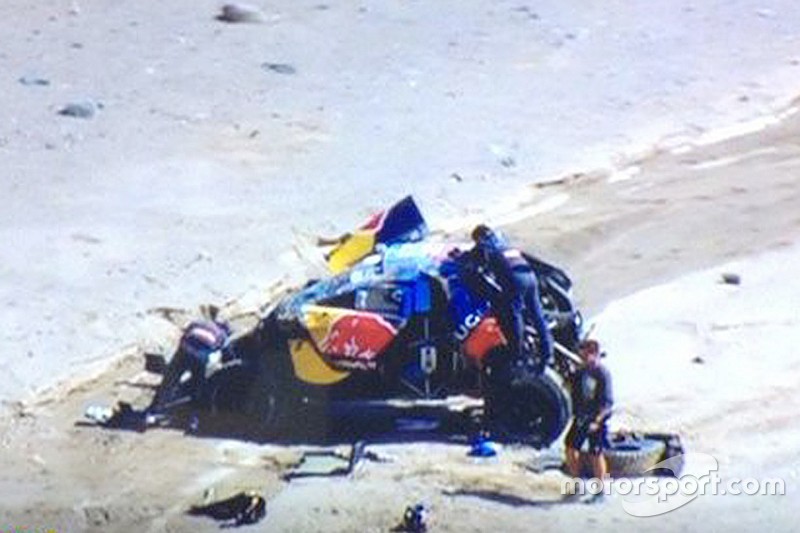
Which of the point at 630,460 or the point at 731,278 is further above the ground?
the point at 630,460

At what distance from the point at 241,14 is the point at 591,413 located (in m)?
17.0

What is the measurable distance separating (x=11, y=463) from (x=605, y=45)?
1689cm

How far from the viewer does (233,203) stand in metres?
28.6

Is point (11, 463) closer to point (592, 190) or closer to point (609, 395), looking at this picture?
point (609, 395)

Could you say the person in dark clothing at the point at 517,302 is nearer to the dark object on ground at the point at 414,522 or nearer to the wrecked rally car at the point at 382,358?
the wrecked rally car at the point at 382,358

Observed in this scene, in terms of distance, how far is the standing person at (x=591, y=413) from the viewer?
68.6 ft

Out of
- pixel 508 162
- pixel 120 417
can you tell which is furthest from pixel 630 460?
pixel 508 162

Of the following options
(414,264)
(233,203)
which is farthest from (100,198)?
(414,264)

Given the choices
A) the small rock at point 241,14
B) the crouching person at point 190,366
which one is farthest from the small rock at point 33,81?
the crouching person at point 190,366

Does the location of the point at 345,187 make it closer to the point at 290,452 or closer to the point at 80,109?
the point at 80,109

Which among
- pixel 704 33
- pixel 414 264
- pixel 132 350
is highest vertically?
pixel 414 264

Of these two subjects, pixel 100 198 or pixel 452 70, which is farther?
pixel 452 70

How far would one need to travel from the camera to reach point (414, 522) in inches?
779

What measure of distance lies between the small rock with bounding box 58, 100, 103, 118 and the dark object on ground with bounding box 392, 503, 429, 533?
12.9m
